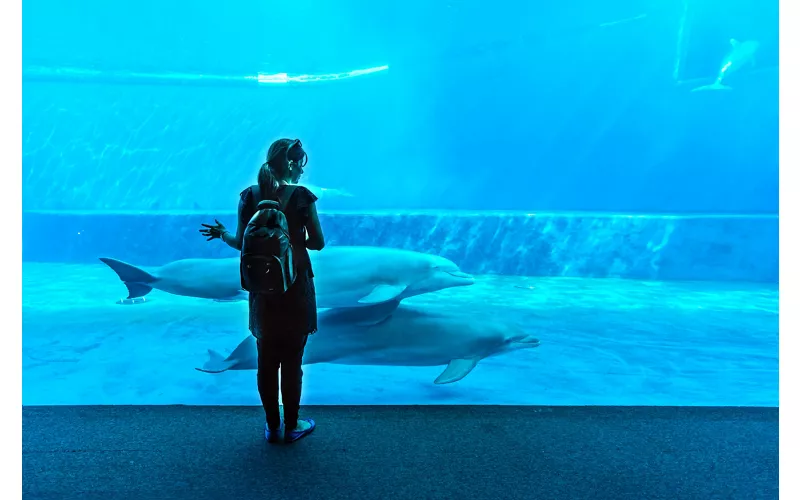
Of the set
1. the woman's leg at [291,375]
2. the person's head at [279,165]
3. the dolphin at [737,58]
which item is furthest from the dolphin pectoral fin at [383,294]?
the dolphin at [737,58]

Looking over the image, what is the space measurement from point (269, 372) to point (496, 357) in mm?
3074

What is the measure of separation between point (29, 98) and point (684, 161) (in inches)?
1242

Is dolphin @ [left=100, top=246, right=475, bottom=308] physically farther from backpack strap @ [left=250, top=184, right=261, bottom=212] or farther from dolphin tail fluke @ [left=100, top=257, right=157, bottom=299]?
backpack strap @ [left=250, top=184, right=261, bottom=212]

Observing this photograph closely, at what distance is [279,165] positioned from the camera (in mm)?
2637

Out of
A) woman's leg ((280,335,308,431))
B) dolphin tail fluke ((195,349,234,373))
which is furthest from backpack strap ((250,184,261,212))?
dolphin tail fluke ((195,349,234,373))

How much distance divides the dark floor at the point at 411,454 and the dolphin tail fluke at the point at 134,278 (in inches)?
61.3

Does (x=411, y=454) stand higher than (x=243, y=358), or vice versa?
(x=243, y=358)

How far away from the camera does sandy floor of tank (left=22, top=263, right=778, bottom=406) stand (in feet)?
13.9

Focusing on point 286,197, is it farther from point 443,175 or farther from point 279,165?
point 443,175

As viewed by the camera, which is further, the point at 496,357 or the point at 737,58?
the point at 737,58

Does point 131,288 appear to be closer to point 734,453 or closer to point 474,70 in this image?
point 734,453

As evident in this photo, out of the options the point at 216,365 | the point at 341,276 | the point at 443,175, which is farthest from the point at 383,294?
the point at 443,175

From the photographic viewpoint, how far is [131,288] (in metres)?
4.72
